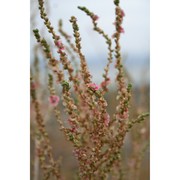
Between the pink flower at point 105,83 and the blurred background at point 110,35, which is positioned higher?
the blurred background at point 110,35

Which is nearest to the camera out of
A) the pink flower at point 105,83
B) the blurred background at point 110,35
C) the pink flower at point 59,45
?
the pink flower at point 59,45

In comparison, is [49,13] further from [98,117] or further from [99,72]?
[98,117]

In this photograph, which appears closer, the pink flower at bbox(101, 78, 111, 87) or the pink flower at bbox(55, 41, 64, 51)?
the pink flower at bbox(55, 41, 64, 51)

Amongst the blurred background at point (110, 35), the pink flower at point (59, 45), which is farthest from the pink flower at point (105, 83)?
the pink flower at point (59, 45)

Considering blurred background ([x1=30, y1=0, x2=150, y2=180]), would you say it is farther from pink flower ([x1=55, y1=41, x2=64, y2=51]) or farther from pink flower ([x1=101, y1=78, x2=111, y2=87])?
pink flower ([x1=55, y1=41, x2=64, y2=51])

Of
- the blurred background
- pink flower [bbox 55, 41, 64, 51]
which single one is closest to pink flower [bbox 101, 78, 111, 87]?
the blurred background

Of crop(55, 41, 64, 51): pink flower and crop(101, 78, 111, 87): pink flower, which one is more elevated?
crop(55, 41, 64, 51): pink flower

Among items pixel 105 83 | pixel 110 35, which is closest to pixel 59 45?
pixel 105 83

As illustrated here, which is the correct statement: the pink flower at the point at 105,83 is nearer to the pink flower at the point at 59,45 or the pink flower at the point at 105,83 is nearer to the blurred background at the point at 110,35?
the blurred background at the point at 110,35

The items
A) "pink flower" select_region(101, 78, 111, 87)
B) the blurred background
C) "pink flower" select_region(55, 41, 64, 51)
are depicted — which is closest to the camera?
"pink flower" select_region(55, 41, 64, 51)

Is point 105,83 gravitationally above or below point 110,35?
below

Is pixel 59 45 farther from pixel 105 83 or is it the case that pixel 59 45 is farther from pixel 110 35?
pixel 110 35
